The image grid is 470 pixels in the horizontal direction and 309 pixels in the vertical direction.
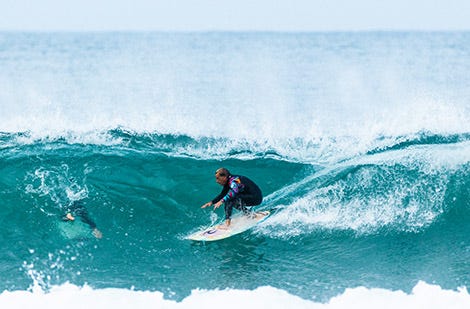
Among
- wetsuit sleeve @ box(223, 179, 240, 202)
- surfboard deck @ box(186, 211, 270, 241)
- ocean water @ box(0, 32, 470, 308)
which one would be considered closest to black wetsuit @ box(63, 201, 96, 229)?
ocean water @ box(0, 32, 470, 308)

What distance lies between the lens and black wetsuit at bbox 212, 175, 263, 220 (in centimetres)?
1207

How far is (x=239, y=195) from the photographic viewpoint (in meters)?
12.2

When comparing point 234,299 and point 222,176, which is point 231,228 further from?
point 234,299

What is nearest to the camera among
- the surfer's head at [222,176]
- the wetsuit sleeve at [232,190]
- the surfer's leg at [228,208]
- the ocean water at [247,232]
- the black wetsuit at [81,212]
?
the ocean water at [247,232]

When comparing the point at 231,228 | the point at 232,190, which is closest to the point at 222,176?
the point at 232,190

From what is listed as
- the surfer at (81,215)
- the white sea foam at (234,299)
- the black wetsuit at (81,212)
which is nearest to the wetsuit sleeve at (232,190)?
the white sea foam at (234,299)

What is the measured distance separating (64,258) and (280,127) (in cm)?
1531

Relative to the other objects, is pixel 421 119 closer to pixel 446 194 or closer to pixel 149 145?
pixel 446 194

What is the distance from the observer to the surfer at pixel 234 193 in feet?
39.4

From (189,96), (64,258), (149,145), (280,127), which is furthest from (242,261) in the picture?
(189,96)

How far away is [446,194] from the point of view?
13.7 meters

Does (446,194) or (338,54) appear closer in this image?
(446,194)

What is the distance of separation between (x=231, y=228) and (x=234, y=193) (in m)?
0.76

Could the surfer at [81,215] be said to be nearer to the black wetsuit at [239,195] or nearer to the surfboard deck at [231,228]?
the surfboard deck at [231,228]
